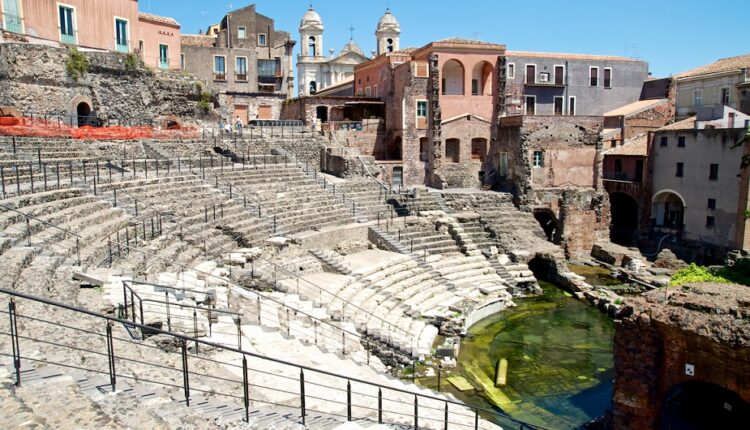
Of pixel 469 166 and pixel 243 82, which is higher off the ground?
pixel 243 82

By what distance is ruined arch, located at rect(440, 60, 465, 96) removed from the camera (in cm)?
3503

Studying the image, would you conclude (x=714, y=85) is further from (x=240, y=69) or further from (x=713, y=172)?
(x=240, y=69)

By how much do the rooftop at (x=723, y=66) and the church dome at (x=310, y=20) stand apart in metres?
35.2

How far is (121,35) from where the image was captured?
98.4 ft

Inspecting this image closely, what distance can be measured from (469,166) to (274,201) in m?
13.9

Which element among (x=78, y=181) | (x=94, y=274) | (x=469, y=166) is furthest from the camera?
(x=469, y=166)

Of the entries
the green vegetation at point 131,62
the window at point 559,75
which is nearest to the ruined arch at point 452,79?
the window at point 559,75

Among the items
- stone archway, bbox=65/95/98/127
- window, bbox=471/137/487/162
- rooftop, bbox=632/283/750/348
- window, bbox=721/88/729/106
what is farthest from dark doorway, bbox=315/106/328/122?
rooftop, bbox=632/283/750/348

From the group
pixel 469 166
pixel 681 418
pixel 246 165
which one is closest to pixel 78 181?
pixel 246 165

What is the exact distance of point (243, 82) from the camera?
39969mm

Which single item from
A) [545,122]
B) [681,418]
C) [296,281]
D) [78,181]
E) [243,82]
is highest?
[243,82]

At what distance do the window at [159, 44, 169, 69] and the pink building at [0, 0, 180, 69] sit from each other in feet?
1.04

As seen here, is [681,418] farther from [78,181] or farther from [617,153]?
[617,153]

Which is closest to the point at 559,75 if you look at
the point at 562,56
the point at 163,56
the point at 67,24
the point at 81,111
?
the point at 562,56
